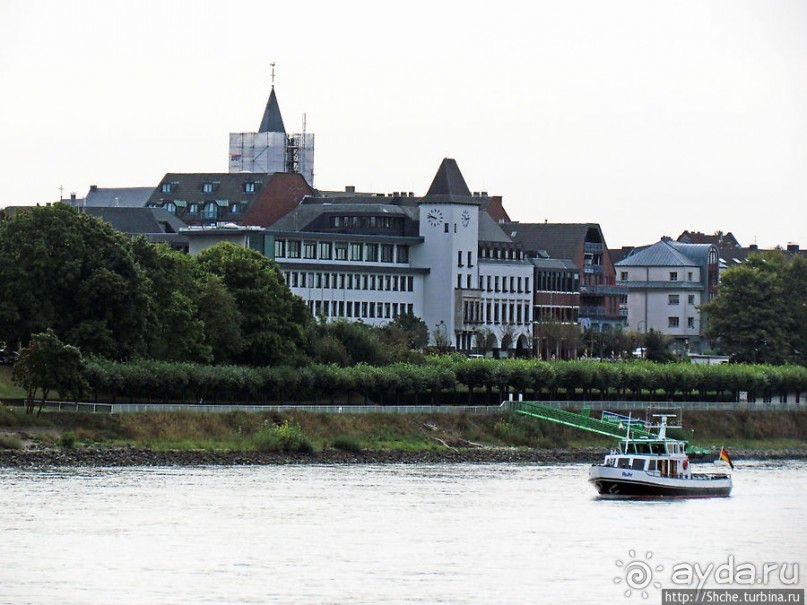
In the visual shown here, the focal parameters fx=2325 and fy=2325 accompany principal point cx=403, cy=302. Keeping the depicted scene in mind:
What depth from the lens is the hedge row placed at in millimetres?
132000

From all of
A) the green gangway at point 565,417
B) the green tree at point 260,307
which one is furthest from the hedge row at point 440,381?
the green gangway at point 565,417

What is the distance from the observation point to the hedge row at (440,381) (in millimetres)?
132000

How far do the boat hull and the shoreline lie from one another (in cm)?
1854

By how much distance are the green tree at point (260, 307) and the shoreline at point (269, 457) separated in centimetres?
1622

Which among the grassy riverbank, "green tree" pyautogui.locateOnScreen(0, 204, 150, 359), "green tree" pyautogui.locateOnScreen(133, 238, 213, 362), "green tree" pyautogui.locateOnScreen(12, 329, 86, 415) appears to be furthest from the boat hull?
"green tree" pyautogui.locateOnScreen(133, 238, 213, 362)

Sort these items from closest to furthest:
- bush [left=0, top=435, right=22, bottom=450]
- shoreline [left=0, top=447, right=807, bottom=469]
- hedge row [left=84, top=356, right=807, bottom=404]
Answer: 1. shoreline [left=0, top=447, right=807, bottom=469]
2. bush [left=0, top=435, right=22, bottom=450]
3. hedge row [left=84, top=356, right=807, bottom=404]

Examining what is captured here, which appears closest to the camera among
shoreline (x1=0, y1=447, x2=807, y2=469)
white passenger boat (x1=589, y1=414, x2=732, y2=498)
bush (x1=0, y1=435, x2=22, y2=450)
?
white passenger boat (x1=589, y1=414, x2=732, y2=498)

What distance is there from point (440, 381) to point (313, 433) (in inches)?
779

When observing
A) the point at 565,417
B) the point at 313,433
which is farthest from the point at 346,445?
the point at 565,417

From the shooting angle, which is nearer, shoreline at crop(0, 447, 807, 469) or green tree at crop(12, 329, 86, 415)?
shoreline at crop(0, 447, 807, 469)

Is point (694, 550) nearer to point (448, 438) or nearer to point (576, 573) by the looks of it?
point (576, 573)

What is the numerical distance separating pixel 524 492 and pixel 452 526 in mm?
18645

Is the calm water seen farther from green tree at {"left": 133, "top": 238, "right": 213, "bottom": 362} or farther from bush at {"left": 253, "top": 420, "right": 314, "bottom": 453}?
green tree at {"left": 133, "top": 238, "right": 213, "bottom": 362}

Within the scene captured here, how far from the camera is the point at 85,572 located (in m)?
75.1
